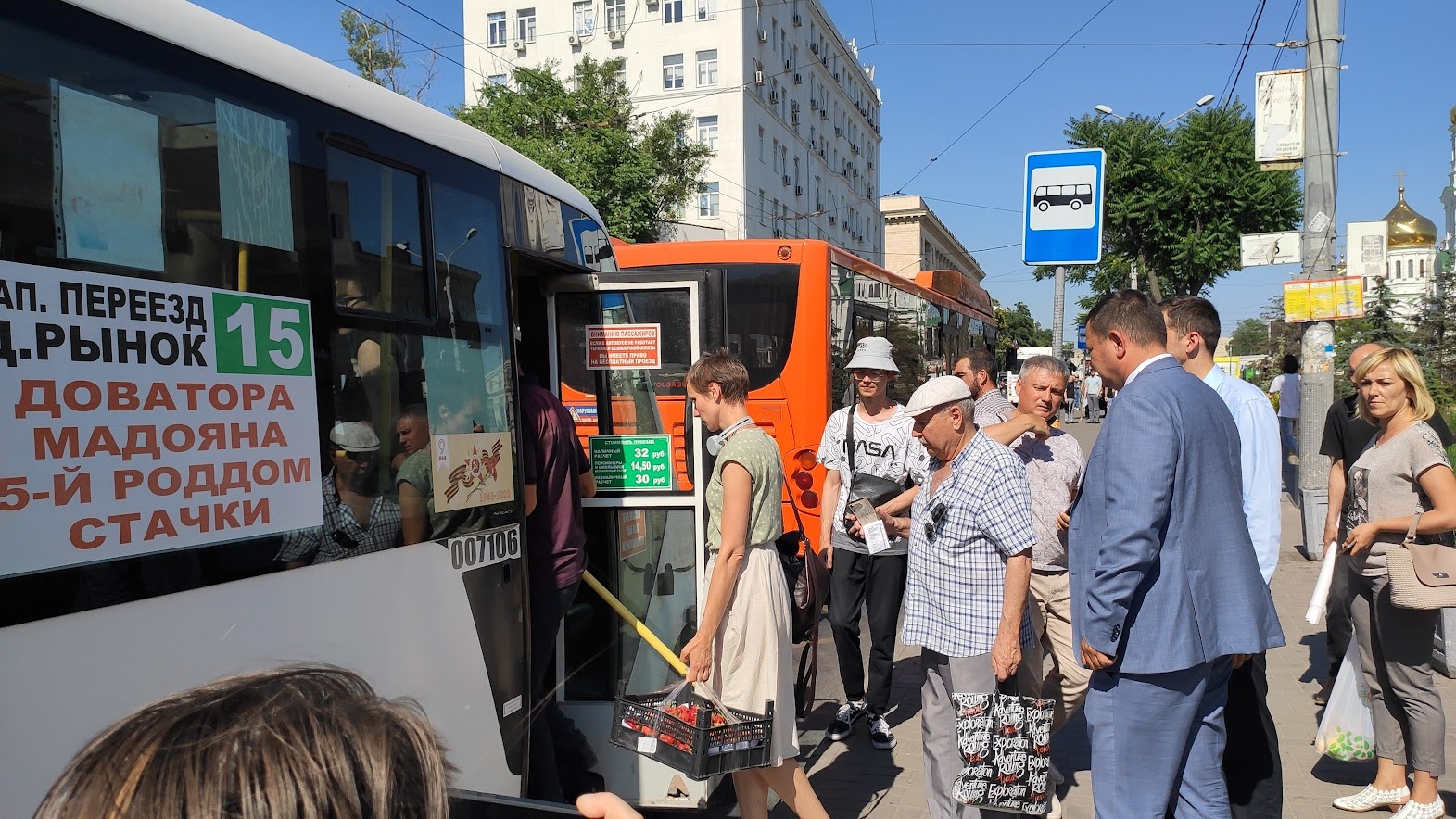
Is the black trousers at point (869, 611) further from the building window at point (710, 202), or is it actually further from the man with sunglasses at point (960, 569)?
the building window at point (710, 202)

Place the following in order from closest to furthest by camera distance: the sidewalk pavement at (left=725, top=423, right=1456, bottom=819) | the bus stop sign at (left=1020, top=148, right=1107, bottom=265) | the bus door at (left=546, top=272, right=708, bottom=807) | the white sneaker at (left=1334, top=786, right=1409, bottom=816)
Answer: the white sneaker at (left=1334, top=786, right=1409, bottom=816) < the bus door at (left=546, top=272, right=708, bottom=807) < the sidewalk pavement at (left=725, top=423, right=1456, bottom=819) < the bus stop sign at (left=1020, top=148, right=1107, bottom=265)

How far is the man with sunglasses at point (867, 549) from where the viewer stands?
18.0 feet

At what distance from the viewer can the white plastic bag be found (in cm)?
447

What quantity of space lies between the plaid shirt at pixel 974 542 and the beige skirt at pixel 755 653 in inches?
23.1

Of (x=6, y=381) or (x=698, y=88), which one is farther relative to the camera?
(x=698, y=88)

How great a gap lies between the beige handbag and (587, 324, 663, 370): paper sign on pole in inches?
129

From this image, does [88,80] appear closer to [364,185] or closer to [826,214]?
[364,185]

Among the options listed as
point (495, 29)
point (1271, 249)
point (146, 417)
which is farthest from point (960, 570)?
point (495, 29)

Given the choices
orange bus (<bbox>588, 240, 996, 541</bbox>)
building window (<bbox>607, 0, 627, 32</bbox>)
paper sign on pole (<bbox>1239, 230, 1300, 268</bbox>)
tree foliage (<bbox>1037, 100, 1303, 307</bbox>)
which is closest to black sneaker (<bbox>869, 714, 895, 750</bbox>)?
orange bus (<bbox>588, 240, 996, 541</bbox>)

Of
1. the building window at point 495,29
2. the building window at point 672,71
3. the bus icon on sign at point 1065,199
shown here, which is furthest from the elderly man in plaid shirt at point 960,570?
the building window at point 495,29

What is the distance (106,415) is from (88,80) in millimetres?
775

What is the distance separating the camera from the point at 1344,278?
9711 mm

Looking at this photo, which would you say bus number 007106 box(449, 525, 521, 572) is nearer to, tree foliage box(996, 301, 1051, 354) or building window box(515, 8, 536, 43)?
building window box(515, 8, 536, 43)

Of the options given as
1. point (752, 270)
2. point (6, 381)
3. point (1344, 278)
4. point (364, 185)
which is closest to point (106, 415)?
A: point (6, 381)
